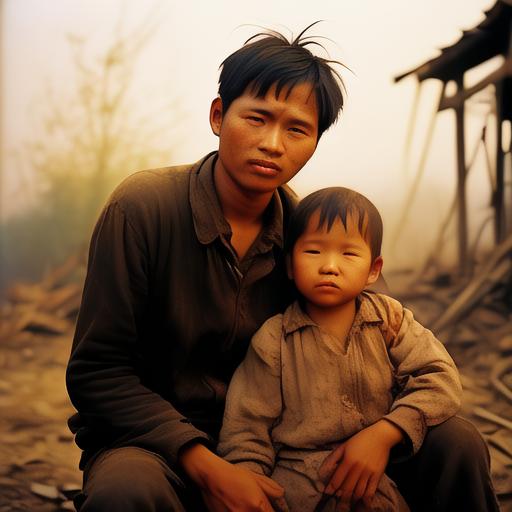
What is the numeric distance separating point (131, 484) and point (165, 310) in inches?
18.2

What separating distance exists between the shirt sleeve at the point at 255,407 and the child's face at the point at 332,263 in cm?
14

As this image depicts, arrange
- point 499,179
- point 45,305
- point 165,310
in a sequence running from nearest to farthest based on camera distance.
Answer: point 165,310 < point 499,179 < point 45,305

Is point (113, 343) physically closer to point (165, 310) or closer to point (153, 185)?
point (165, 310)

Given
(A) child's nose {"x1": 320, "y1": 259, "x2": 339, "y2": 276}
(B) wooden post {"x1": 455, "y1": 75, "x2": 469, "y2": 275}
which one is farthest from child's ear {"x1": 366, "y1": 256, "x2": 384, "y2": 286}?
(B) wooden post {"x1": 455, "y1": 75, "x2": 469, "y2": 275}

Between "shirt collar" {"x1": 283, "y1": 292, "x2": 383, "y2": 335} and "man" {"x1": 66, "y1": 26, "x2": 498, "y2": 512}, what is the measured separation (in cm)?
11

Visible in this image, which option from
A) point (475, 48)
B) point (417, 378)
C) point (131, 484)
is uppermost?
point (475, 48)

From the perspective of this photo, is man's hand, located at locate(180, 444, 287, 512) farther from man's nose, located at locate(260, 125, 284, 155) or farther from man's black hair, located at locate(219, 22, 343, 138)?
man's black hair, located at locate(219, 22, 343, 138)

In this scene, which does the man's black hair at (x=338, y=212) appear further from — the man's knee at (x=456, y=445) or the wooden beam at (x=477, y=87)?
the wooden beam at (x=477, y=87)

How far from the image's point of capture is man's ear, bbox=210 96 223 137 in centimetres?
187

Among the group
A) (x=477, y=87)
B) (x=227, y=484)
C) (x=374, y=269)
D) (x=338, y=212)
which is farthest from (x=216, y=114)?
(x=477, y=87)

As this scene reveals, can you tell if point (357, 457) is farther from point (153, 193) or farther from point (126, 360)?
point (153, 193)

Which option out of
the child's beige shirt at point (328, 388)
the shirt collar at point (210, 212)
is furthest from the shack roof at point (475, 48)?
the child's beige shirt at point (328, 388)

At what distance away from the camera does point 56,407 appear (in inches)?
153

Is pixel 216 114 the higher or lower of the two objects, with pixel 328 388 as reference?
higher
